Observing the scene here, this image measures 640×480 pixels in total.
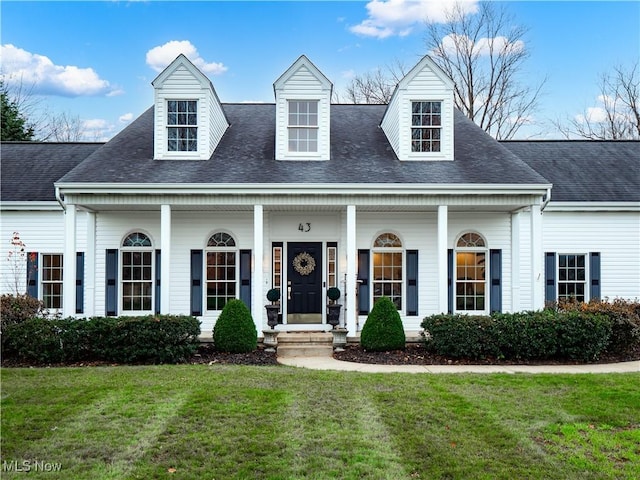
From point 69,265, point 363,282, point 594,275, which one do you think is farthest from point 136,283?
point 594,275

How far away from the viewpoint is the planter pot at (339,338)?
11094mm

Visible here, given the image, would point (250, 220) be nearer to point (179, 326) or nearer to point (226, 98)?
point (179, 326)

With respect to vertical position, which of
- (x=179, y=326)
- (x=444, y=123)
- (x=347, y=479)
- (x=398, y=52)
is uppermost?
(x=398, y=52)

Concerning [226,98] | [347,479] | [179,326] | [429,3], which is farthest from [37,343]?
[429,3]

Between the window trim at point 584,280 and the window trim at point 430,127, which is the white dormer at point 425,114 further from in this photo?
the window trim at point 584,280

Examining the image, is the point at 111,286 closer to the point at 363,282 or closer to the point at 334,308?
the point at 334,308

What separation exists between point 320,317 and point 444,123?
5.86 meters

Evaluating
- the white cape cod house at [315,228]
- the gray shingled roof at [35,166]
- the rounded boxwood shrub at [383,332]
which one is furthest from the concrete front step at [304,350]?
the gray shingled roof at [35,166]

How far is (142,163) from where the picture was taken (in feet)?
41.0

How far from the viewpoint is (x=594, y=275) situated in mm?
13859

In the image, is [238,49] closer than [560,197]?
No

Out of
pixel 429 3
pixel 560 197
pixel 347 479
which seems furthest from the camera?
pixel 429 3

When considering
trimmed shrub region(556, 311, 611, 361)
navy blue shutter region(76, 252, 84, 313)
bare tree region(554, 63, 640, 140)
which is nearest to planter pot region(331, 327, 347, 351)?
trimmed shrub region(556, 311, 611, 361)

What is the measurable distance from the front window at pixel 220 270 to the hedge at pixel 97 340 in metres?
3.38
